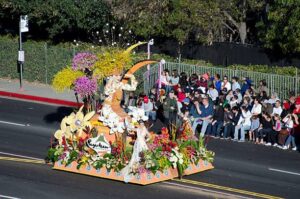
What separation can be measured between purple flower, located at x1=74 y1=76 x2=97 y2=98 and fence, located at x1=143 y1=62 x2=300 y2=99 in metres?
8.89

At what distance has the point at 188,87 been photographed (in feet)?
101

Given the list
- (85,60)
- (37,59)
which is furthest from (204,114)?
(37,59)

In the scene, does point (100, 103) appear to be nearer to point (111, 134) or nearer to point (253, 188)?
point (111, 134)

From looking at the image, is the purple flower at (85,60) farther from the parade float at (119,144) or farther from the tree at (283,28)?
the tree at (283,28)

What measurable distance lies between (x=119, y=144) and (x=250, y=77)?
1160 cm

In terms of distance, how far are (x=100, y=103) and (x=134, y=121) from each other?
9.81 ft

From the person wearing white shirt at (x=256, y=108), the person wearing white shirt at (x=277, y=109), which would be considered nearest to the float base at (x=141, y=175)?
the person wearing white shirt at (x=256, y=108)

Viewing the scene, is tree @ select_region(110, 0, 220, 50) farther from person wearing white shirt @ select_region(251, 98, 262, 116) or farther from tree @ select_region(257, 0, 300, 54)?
person wearing white shirt @ select_region(251, 98, 262, 116)

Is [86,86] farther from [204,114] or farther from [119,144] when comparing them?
[204,114]

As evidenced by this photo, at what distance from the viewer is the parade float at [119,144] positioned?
67.8 feet

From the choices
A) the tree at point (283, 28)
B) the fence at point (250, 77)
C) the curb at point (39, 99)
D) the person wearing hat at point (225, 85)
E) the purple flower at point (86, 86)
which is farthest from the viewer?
the curb at point (39, 99)

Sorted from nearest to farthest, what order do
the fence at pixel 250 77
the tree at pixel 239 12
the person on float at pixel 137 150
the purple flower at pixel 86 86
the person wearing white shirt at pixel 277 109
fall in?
the person on float at pixel 137 150, the purple flower at pixel 86 86, the person wearing white shirt at pixel 277 109, the fence at pixel 250 77, the tree at pixel 239 12

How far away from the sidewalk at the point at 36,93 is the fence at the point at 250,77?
3084 mm

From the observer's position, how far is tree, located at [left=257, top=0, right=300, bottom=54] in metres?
32.2
